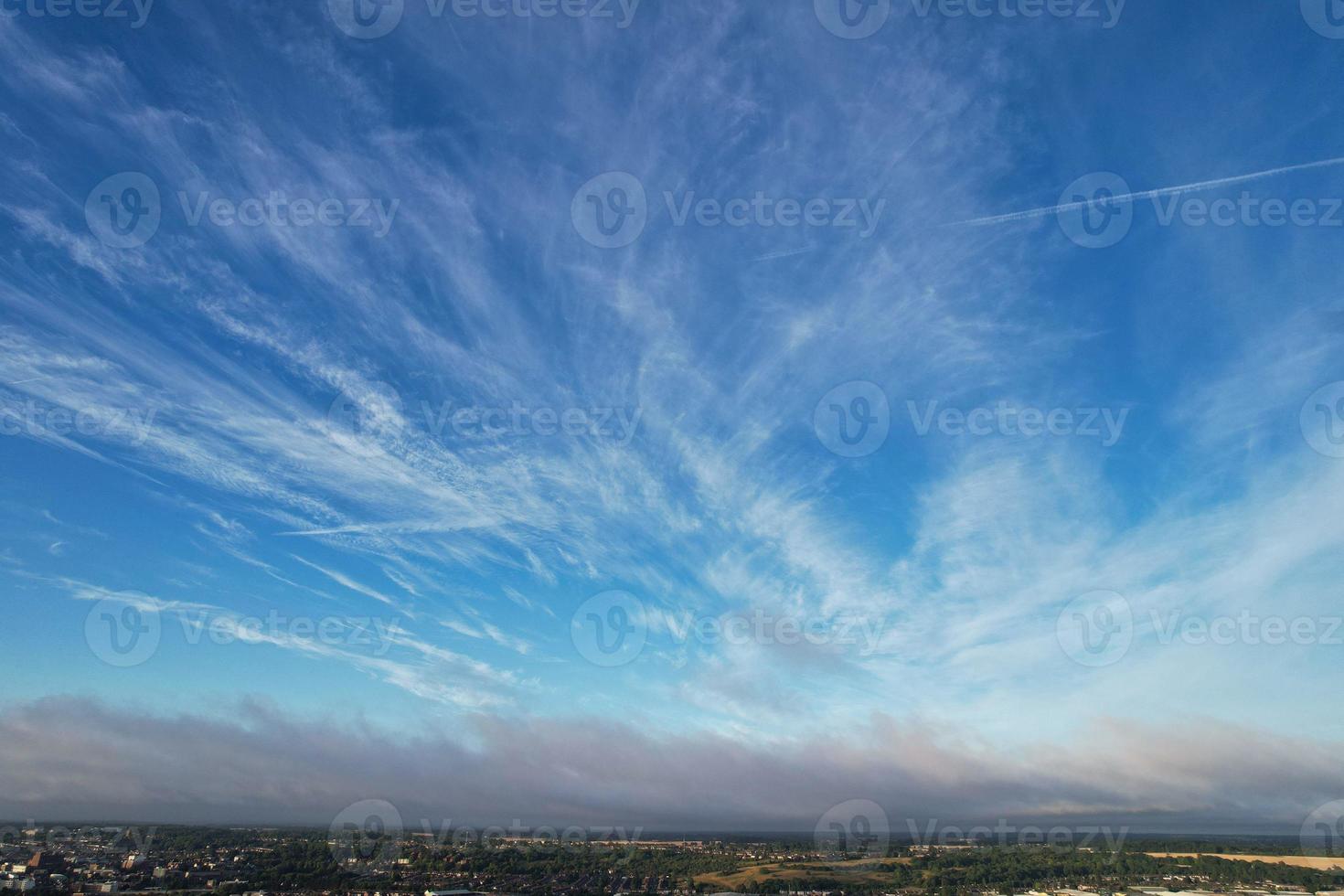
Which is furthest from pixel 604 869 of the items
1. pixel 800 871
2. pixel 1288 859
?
pixel 1288 859

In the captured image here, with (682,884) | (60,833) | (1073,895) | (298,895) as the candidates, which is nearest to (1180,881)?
(1073,895)

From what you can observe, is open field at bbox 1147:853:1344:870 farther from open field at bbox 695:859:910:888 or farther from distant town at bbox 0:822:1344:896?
open field at bbox 695:859:910:888

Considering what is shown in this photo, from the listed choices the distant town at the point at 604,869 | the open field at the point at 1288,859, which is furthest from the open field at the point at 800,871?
the open field at the point at 1288,859

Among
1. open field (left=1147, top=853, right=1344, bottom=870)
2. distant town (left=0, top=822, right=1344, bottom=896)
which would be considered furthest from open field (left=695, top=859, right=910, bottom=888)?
open field (left=1147, top=853, right=1344, bottom=870)

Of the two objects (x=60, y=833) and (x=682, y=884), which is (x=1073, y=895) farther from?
(x=60, y=833)

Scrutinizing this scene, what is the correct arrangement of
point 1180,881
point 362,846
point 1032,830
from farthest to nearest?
point 1032,830 < point 362,846 < point 1180,881

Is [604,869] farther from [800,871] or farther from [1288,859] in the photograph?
[1288,859]
